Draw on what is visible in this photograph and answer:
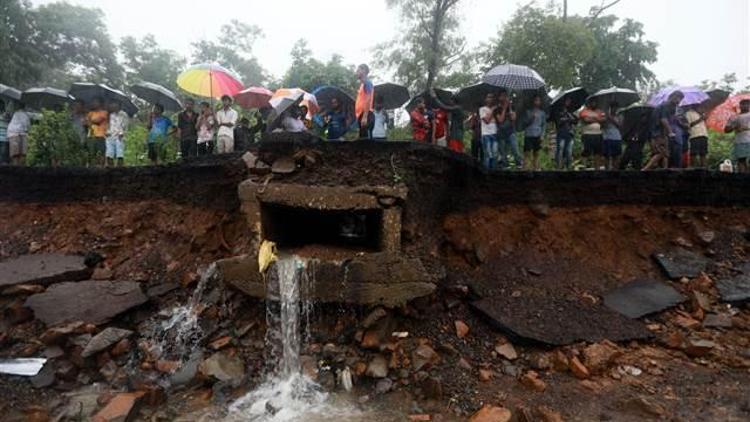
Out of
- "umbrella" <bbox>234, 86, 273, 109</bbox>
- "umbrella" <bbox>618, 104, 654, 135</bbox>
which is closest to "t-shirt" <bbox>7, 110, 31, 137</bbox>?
"umbrella" <bbox>234, 86, 273, 109</bbox>

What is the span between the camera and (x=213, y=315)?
5.16m

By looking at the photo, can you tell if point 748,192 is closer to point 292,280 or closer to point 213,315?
point 292,280

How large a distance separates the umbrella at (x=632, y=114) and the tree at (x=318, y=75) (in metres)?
10.3

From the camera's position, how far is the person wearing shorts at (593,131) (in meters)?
7.16

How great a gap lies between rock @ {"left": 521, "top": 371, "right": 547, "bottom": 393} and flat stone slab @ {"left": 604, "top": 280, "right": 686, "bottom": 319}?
5.44 ft

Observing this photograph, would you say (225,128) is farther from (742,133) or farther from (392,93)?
(742,133)

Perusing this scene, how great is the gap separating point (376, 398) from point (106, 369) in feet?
10.3

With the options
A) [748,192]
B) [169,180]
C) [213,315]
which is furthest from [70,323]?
[748,192]

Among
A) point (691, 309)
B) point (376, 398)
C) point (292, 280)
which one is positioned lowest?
point (376, 398)

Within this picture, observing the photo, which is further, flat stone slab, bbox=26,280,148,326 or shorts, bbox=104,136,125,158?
shorts, bbox=104,136,125,158

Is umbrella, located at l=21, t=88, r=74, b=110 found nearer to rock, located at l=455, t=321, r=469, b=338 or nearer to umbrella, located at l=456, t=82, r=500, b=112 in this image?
umbrella, located at l=456, t=82, r=500, b=112

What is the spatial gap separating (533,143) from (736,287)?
3463mm

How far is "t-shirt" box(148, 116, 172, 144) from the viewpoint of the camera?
779 cm

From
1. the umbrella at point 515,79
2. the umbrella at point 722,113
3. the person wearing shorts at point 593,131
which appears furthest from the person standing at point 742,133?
the umbrella at point 515,79
